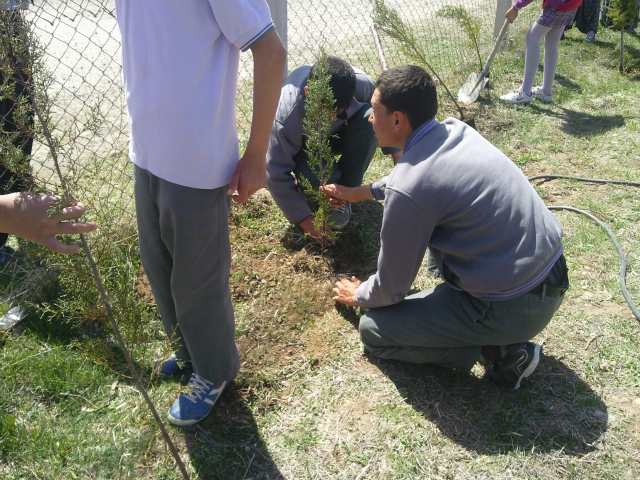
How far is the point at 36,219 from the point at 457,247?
5.03 feet

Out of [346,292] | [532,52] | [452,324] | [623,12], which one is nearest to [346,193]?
[346,292]

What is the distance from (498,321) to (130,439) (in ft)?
5.35

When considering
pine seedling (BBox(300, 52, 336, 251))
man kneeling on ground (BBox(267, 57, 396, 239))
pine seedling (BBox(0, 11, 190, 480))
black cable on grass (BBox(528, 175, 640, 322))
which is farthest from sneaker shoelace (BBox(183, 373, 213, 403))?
black cable on grass (BBox(528, 175, 640, 322))

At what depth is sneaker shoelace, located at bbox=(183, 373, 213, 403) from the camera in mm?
2320

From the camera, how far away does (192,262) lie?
1.97m

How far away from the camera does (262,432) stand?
2.36 meters

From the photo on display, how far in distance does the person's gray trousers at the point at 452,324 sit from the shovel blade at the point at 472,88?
3.63 meters

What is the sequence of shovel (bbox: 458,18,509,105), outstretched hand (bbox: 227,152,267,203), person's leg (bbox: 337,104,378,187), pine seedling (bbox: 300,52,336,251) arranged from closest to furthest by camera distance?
1. outstretched hand (bbox: 227,152,267,203)
2. pine seedling (bbox: 300,52,336,251)
3. person's leg (bbox: 337,104,378,187)
4. shovel (bbox: 458,18,509,105)

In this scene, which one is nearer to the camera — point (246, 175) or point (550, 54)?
point (246, 175)

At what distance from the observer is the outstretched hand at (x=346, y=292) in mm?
2820

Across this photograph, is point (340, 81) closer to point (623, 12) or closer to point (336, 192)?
point (336, 192)

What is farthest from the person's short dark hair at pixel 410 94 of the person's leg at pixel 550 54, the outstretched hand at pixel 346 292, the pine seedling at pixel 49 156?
the person's leg at pixel 550 54

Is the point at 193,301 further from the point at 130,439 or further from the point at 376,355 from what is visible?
the point at 376,355

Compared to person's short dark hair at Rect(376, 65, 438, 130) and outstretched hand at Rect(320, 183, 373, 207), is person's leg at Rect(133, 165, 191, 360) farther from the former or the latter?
outstretched hand at Rect(320, 183, 373, 207)
